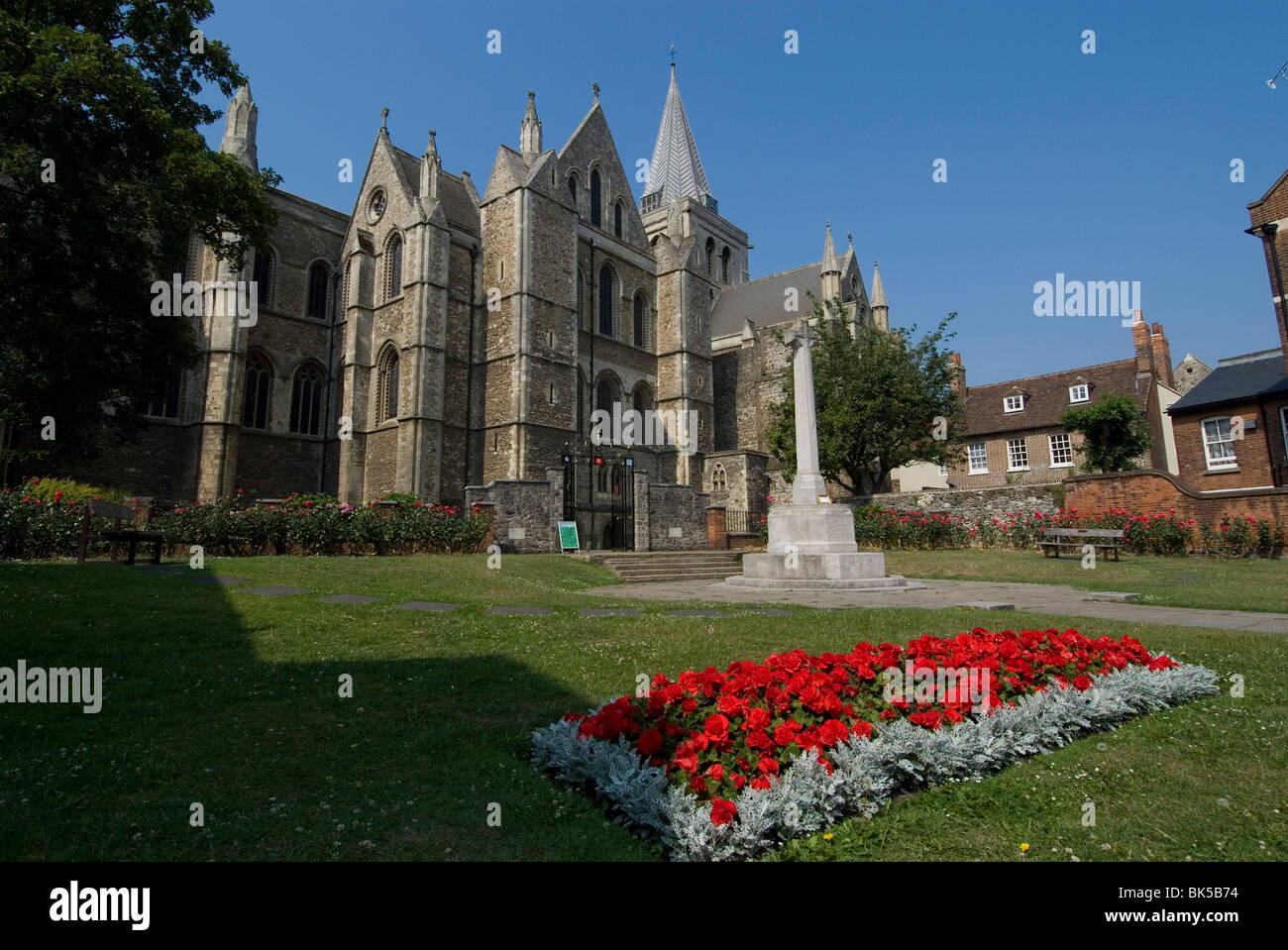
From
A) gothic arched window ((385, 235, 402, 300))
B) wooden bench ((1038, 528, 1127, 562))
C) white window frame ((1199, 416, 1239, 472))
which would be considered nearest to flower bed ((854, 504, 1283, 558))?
wooden bench ((1038, 528, 1127, 562))

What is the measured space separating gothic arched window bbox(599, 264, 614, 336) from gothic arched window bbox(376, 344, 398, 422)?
9.66 m

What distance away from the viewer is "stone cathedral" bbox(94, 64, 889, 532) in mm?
24609

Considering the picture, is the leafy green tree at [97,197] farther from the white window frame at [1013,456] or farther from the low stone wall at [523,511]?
the white window frame at [1013,456]

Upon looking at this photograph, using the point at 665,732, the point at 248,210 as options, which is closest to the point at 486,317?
the point at 248,210

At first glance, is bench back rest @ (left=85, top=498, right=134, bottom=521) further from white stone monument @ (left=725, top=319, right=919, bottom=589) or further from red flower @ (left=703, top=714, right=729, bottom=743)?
red flower @ (left=703, top=714, right=729, bottom=743)

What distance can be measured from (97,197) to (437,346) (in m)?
11.5

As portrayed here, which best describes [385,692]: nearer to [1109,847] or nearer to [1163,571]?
[1109,847]

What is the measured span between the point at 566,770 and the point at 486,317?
87.1 feet

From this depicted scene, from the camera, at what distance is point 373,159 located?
1194 inches

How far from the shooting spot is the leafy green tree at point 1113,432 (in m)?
27.2

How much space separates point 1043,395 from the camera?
124ft

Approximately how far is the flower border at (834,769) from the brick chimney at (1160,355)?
40654mm
